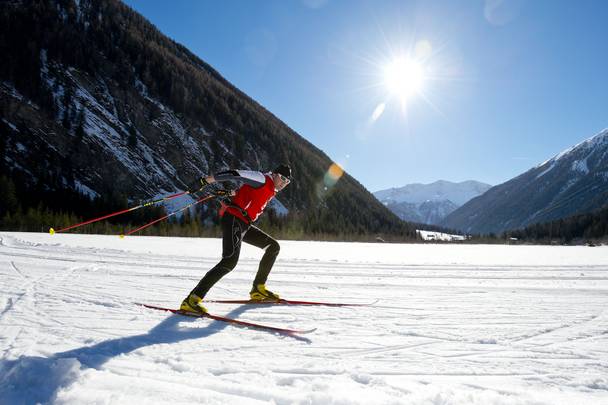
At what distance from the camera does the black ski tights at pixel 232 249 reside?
4828mm

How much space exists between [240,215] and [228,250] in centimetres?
52

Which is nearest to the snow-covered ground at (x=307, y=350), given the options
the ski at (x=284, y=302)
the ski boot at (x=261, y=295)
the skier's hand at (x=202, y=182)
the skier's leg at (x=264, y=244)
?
the ski at (x=284, y=302)

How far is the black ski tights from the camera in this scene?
483cm

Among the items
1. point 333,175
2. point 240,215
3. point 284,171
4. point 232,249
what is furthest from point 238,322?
point 333,175

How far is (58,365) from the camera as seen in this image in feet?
8.63

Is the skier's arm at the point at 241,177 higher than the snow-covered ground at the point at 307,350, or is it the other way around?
the skier's arm at the point at 241,177

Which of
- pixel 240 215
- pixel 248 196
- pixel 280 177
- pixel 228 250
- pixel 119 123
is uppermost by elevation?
pixel 119 123

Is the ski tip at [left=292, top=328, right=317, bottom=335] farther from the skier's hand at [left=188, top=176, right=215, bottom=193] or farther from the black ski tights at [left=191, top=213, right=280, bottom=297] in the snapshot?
the skier's hand at [left=188, top=176, right=215, bottom=193]

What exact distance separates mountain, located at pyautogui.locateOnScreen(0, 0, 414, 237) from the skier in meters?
71.3

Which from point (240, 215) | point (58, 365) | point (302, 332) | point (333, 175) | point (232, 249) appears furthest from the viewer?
point (333, 175)

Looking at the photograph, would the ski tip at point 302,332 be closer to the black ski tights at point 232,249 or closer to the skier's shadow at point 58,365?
the skier's shadow at point 58,365

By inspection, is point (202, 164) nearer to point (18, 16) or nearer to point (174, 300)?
point (18, 16)

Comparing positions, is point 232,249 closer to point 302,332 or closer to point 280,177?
point 280,177

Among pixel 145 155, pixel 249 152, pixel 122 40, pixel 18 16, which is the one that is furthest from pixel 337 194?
pixel 18 16
